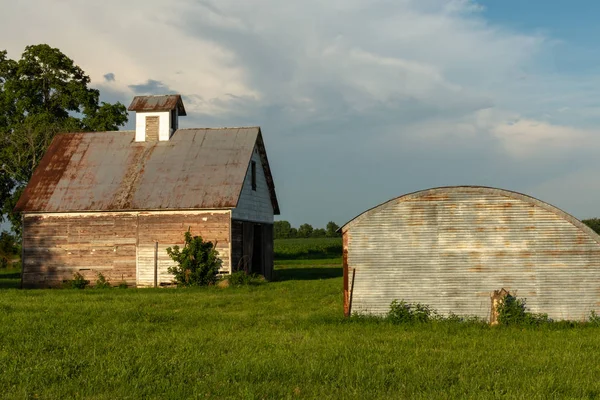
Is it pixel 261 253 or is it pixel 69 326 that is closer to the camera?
pixel 69 326

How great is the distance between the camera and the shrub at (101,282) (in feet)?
101

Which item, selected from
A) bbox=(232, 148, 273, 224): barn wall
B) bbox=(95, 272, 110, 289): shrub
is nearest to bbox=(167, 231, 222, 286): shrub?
bbox=(232, 148, 273, 224): barn wall

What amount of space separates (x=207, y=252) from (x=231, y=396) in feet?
66.8

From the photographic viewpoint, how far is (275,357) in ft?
41.6

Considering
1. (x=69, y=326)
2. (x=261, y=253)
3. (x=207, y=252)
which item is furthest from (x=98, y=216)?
(x=69, y=326)

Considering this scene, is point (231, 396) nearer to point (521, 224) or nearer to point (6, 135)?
point (521, 224)

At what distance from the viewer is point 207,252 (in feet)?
98.9

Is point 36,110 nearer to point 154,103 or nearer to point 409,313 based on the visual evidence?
point 154,103

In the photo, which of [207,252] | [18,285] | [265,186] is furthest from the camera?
[265,186]

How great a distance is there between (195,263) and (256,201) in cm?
606

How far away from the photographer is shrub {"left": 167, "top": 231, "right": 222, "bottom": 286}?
29.8 metres

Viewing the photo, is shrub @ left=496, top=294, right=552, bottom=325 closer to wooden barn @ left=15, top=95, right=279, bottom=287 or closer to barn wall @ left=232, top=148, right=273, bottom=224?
wooden barn @ left=15, top=95, right=279, bottom=287

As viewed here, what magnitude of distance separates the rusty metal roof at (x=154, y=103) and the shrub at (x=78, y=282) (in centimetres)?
910

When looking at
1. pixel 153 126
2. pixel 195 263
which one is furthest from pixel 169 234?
pixel 153 126
